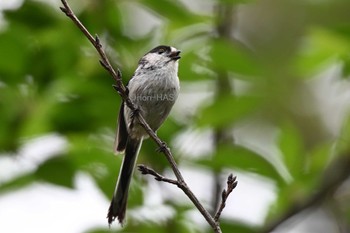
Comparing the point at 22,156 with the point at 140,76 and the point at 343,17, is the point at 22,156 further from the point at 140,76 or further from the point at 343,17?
the point at 343,17

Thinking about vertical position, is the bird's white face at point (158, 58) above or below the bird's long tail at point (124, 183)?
above

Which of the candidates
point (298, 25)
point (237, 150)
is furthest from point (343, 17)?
point (237, 150)

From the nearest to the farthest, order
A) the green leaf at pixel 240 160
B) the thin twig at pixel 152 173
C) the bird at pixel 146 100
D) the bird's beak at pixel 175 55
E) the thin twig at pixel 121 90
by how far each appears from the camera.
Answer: the thin twig at pixel 121 90 < the thin twig at pixel 152 173 < the green leaf at pixel 240 160 < the bird at pixel 146 100 < the bird's beak at pixel 175 55

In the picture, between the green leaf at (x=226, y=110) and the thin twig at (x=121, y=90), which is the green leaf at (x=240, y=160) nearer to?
the green leaf at (x=226, y=110)

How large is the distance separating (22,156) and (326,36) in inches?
88.9

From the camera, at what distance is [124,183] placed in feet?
18.0

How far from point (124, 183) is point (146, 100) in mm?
618

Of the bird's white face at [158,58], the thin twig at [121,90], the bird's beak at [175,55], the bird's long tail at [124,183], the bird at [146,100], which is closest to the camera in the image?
the thin twig at [121,90]

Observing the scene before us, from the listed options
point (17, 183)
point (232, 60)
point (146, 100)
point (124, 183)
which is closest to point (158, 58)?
point (146, 100)

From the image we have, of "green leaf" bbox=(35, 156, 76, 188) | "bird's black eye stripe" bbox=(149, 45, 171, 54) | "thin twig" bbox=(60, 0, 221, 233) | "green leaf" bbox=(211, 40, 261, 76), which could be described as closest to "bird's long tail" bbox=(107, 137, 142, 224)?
"green leaf" bbox=(35, 156, 76, 188)

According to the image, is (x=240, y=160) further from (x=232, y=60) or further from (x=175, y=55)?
(x=175, y=55)

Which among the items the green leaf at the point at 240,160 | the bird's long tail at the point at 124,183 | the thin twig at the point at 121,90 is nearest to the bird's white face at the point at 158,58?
the bird's long tail at the point at 124,183

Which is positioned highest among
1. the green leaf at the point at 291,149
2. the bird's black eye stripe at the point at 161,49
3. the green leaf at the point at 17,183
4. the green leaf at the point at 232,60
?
the bird's black eye stripe at the point at 161,49

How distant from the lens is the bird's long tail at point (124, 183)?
206 inches
